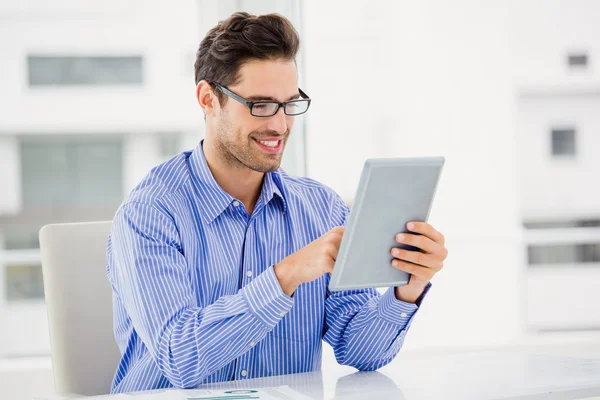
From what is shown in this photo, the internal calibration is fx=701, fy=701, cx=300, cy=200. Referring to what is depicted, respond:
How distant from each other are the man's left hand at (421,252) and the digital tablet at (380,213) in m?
0.01

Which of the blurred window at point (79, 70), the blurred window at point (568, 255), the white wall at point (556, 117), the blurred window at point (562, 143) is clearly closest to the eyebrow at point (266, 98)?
the blurred window at point (79, 70)

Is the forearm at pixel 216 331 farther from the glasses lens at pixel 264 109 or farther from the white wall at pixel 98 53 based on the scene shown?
the white wall at pixel 98 53

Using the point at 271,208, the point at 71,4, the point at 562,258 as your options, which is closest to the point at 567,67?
the point at 562,258

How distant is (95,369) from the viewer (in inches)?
55.8

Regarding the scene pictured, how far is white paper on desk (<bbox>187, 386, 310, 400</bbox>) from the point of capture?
97cm

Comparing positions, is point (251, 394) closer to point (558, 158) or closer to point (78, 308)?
point (78, 308)

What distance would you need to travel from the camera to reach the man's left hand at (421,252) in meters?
1.07

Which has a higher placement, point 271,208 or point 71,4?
point 71,4

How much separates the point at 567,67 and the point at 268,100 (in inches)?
279

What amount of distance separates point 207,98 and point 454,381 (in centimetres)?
78

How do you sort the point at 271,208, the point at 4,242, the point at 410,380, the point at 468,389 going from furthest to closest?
1. the point at 4,242
2. the point at 271,208
3. the point at 410,380
4. the point at 468,389

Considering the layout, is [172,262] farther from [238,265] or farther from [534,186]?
[534,186]

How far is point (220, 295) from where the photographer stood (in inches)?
52.4

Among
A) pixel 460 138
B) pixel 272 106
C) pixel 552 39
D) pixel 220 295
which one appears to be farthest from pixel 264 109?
pixel 552 39
